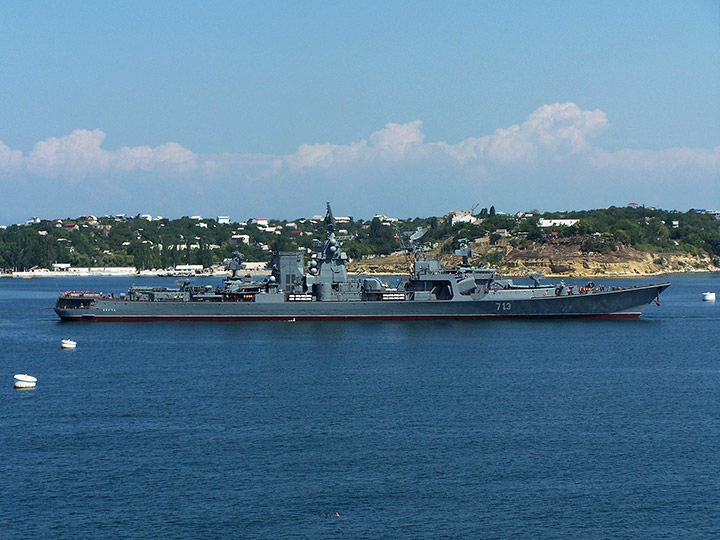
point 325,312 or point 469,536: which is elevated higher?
point 325,312

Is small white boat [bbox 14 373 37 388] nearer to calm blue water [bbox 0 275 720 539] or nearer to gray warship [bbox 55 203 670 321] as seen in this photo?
calm blue water [bbox 0 275 720 539]

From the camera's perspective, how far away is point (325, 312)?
280 feet

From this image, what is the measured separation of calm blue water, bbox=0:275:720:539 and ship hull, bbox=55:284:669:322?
1638cm

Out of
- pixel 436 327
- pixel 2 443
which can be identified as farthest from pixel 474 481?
pixel 436 327

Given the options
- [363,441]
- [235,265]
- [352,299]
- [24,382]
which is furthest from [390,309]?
[363,441]

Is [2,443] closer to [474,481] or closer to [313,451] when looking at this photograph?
[313,451]

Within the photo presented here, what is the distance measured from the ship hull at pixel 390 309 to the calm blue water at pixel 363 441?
1638 cm

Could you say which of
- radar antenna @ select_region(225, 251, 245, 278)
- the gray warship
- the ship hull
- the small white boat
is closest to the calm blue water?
the small white boat

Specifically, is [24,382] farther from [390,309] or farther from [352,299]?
[390,309]

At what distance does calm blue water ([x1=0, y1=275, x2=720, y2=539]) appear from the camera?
29438 mm

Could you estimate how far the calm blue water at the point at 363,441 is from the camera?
29438mm

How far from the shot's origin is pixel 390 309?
8494 centimetres

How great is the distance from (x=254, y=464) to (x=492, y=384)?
69.0 feet

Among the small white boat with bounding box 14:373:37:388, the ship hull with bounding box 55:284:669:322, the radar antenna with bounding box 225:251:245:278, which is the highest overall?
the radar antenna with bounding box 225:251:245:278
